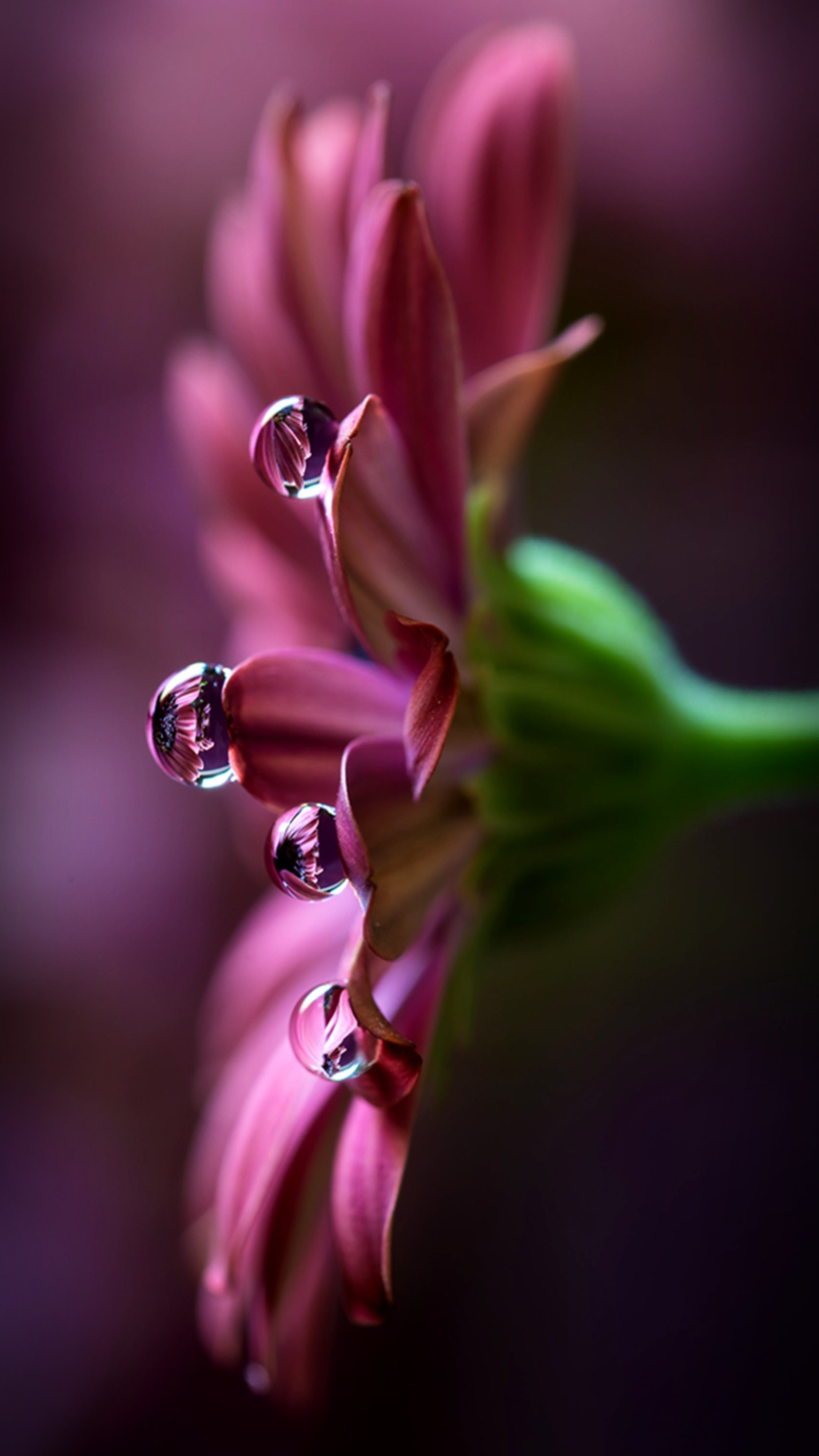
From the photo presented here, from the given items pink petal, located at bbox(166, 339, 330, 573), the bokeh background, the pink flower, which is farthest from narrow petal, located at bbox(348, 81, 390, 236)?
the bokeh background

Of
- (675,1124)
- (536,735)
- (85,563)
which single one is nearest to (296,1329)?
(536,735)

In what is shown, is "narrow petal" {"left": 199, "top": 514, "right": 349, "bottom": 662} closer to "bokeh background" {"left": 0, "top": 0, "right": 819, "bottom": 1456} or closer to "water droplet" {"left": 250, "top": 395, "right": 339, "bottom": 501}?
"water droplet" {"left": 250, "top": 395, "right": 339, "bottom": 501}

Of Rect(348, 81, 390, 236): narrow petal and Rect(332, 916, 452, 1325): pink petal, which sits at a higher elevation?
Rect(348, 81, 390, 236): narrow petal

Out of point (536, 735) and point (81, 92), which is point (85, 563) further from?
point (536, 735)

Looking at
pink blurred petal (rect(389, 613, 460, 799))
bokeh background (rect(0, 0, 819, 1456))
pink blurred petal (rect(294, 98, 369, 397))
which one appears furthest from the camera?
bokeh background (rect(0, 0, 819, 1456))

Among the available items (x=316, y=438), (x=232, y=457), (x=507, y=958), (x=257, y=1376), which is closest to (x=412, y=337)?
(x=316, y=438)

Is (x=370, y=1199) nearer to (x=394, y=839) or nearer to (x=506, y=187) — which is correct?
(x=394, y=839)
